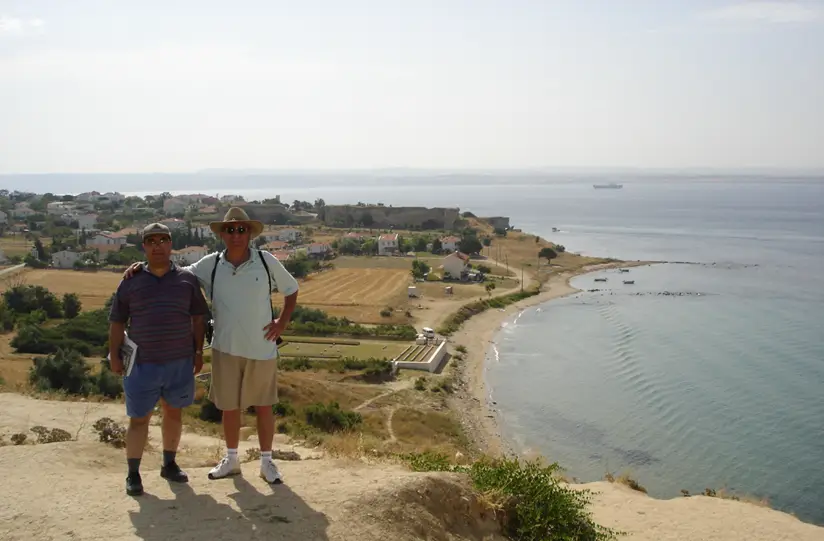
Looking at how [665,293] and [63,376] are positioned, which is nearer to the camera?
[63,376]

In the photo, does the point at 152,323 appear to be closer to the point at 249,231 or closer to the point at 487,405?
the point at 249,231

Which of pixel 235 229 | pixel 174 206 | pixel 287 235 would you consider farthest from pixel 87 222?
pixel 235 229

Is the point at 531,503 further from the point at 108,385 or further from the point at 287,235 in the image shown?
the point at 287,235

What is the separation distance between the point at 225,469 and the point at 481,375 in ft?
63.9

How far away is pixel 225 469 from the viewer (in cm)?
427

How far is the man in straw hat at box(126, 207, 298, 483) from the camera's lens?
161 inches

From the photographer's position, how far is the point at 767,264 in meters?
51.2

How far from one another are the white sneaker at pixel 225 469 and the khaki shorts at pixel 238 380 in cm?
38

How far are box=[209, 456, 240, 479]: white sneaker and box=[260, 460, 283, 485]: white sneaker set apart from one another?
20cm

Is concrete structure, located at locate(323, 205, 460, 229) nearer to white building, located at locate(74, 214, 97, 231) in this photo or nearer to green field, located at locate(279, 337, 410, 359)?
white building, located at locate(74, 214, 97, 231)

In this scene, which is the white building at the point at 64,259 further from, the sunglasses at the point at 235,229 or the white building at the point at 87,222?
the sunglasses at the point at 235,229

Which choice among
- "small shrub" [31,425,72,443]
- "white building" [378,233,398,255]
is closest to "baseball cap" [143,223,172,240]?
"small shrub" [31,425,72,443]

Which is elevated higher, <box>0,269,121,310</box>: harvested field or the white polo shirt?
the white polo shirt

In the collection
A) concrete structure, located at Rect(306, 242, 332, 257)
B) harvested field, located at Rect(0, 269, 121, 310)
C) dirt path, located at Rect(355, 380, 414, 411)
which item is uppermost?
concrete structure, located at Rect(306, 242, 332, 257)
